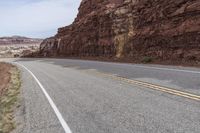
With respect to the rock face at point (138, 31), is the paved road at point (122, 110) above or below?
below

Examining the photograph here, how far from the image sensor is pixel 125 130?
26.3 ft

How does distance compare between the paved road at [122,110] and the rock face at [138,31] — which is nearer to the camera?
the paved road at [122,110]

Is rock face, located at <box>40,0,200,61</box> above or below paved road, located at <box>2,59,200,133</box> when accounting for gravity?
above

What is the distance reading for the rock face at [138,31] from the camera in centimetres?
2761

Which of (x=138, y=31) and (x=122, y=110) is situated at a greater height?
(x=138, y=31)

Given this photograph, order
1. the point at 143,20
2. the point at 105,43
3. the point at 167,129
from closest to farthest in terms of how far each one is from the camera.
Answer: the point at 167,129 → the point at 143,20 → the point at 105,43

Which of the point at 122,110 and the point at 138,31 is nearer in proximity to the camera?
the point at 122,110

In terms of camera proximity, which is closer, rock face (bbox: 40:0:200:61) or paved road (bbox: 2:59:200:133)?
paved road (bbox: 2:59:200:133)

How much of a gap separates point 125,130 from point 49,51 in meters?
67.4

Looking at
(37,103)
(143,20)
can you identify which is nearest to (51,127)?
(37,103)

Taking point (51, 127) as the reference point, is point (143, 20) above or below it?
above

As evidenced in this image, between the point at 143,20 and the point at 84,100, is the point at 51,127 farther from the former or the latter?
the point at 143,20

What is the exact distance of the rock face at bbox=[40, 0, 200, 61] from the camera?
27609 millimetres

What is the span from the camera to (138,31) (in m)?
37.4
